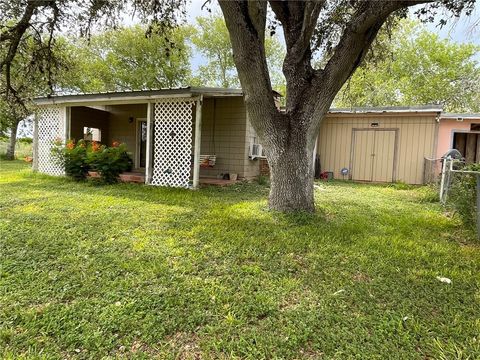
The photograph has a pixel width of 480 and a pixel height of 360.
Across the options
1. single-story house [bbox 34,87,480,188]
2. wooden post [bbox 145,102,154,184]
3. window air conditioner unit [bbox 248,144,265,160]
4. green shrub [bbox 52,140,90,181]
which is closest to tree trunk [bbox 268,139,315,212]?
single-story house [bbox 34,87,480,188]

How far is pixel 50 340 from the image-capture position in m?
1.93

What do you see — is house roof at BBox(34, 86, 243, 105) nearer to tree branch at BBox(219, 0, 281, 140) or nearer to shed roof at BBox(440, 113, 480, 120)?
tree branch at BBox(219, 0, 281, 140)

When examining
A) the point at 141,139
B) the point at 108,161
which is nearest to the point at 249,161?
the point at 108,161

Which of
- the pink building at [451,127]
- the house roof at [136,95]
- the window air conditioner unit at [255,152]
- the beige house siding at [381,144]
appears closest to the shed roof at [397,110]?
the beige house siding at [381,144]

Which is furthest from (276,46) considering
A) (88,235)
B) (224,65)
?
(88,235)

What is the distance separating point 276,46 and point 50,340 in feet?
77.9

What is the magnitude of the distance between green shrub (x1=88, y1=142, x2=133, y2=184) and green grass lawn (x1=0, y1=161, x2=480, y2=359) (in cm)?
301

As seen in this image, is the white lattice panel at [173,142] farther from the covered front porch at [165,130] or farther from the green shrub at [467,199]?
the green shrub at [467,199]

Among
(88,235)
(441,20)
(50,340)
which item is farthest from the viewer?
(441,20)

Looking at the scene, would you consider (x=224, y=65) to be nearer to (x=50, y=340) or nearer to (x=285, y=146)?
(x=285, y=146)

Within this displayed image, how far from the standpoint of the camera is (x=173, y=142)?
7895 mm

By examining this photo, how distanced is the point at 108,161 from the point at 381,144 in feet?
29.3

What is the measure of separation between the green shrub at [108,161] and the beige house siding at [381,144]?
Answer: 7.25m

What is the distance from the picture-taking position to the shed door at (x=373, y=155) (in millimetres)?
10902
